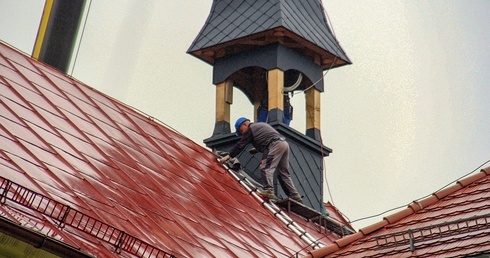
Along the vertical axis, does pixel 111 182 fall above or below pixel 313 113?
below

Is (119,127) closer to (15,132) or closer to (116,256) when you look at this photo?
(15,132)

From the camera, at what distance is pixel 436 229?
1361 cm

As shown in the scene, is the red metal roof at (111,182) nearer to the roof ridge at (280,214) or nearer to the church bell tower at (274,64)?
the roof ridge at (280,214)

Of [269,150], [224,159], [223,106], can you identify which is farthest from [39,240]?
[223,106]

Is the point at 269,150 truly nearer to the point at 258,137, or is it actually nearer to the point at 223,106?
the point at 258,137

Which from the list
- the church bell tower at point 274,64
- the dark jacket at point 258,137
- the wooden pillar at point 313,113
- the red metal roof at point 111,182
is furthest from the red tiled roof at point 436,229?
the wooden pillar at point 313,113

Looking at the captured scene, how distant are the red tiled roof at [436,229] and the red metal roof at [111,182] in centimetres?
223

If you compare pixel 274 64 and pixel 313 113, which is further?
pixel 313 113

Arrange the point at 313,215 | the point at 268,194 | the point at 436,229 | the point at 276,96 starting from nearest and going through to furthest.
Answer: the point at 436,229 < the point at 268,194 < the point at 313,215 < the point at 276,96

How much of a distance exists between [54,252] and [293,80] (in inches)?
481

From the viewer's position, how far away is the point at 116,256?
14.0 metres

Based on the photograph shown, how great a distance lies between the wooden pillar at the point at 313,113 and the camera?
24188 millimetres

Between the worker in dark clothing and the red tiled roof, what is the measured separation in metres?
6.91

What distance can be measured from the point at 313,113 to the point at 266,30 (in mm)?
2058
